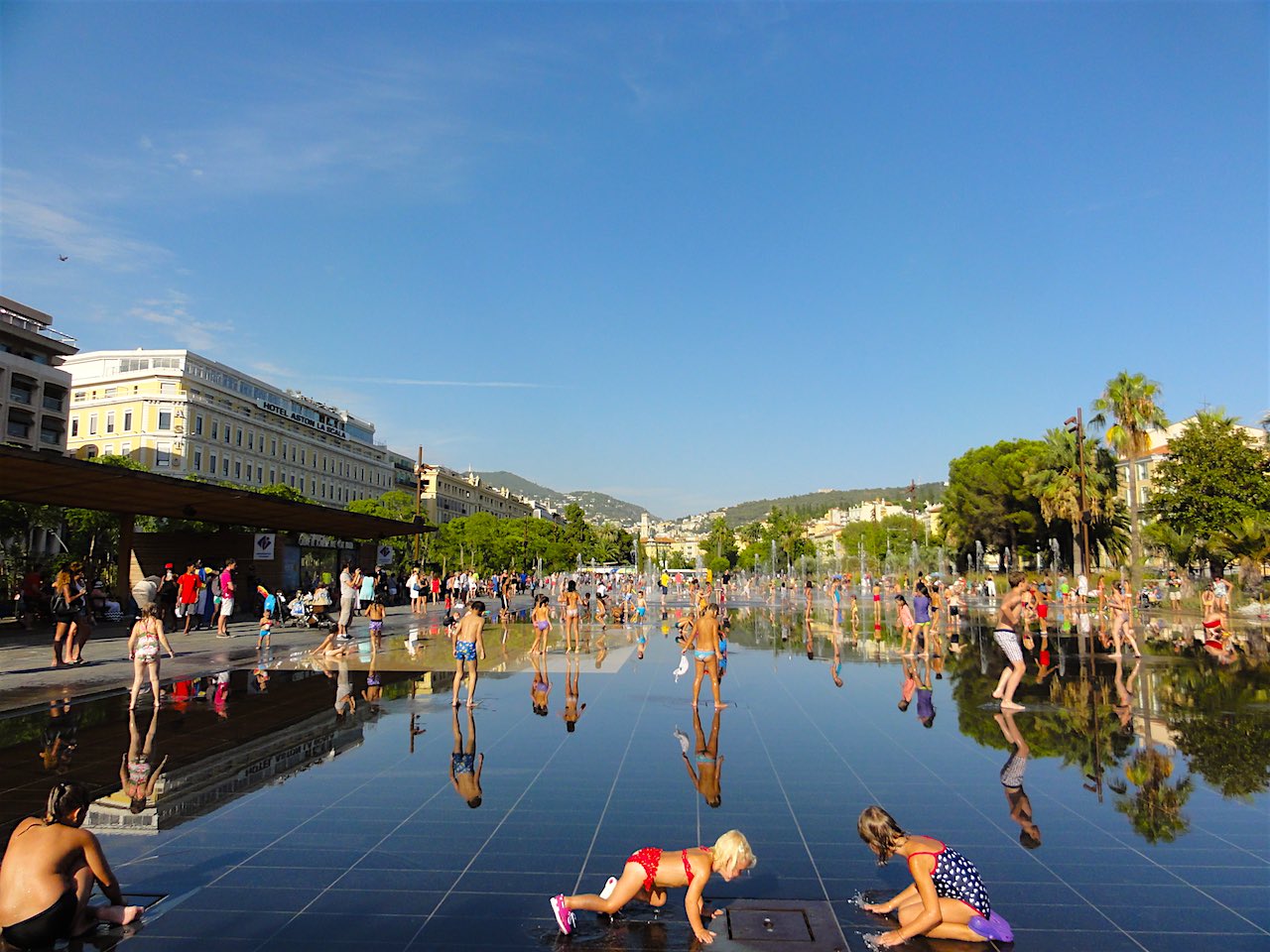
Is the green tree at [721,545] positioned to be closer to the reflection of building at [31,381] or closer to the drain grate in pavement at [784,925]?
the reflection of building at [31,381]

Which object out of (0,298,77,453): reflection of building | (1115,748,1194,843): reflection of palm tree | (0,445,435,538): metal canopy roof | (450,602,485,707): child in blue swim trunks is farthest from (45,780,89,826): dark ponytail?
(0,298,77,453): reflection of building

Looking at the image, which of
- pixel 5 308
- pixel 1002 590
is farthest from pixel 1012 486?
pixel 5 308

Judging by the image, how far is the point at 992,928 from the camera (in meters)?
3.89

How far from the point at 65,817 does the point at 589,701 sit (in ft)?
23.4

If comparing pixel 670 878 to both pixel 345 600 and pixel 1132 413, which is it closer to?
pixel 345 600

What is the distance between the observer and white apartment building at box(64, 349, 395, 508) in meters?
67.4

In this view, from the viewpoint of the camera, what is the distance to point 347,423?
104m

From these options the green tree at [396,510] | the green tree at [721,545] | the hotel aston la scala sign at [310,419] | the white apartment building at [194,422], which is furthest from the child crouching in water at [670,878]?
the green tree at [721,545]

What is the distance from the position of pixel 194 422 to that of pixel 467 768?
7114 cm

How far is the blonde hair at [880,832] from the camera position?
4.22m

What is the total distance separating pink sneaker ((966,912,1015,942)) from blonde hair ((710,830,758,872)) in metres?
1.08

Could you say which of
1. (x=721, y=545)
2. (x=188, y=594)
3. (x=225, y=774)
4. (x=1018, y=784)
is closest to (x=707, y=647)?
(x=1018, y=784)

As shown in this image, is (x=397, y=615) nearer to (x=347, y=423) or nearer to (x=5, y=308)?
(x=5, y=308)

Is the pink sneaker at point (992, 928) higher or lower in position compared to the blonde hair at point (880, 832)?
lower
